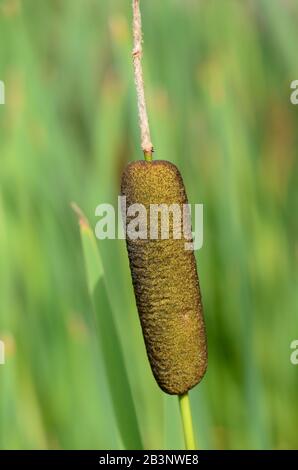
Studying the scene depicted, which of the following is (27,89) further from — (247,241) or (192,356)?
(192,356)

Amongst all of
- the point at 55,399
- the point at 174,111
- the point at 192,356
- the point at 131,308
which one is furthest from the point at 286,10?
the point at 192,356
